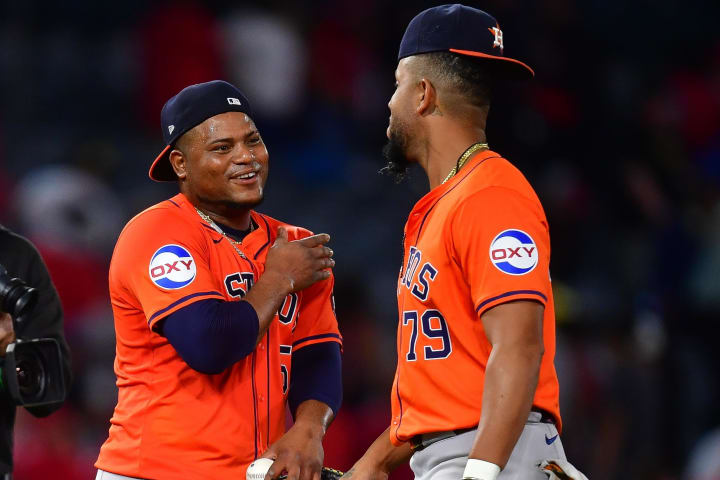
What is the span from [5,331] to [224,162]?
92cm

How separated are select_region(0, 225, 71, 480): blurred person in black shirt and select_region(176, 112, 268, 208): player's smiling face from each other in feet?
2.56

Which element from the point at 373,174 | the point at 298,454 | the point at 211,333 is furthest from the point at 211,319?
the point at 373,174

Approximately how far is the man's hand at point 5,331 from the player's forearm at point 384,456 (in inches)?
47.7

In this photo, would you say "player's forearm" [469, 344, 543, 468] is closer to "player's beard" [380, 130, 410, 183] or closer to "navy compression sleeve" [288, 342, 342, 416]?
"player's beard" [380, 130, 410, 183]

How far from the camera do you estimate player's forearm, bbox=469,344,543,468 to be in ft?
9.40

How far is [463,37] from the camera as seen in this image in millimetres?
3330

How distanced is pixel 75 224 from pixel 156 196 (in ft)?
2.26

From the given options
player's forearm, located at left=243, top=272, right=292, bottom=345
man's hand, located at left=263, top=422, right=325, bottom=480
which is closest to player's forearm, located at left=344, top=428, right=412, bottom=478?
man's hand, located at left=263, top=422, right=325, bottom=480

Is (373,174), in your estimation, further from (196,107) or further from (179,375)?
(179,375)

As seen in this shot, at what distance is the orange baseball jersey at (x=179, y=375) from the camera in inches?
136

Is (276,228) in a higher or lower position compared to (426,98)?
lower

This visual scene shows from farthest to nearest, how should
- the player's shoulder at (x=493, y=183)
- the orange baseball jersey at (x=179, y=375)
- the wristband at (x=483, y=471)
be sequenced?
the orange baseball jersey at (x=179, y=375) → the player's shoulder at (x=493, y=183) → the wristband at (x=483, y=471)

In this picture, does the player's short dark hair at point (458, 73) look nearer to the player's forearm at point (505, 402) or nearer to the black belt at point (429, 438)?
the player's forearm at point (505, 402)

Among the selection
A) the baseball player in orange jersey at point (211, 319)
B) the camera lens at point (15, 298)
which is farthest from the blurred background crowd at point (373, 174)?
the camera lens at point (15, 298)
